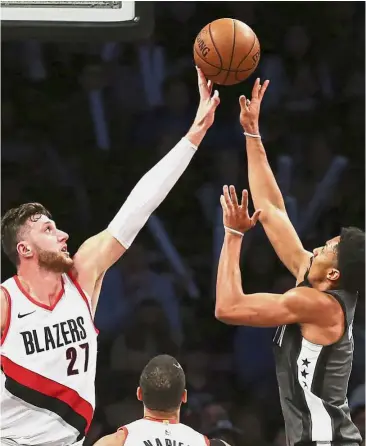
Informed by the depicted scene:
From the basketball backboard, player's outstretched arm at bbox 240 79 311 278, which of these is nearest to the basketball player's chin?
player's outstretched arm at bbox 240 79 311 278

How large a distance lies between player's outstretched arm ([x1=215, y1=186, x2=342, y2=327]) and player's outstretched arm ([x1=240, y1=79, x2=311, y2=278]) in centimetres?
61

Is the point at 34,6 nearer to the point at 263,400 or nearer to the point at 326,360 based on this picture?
the point at 326,360

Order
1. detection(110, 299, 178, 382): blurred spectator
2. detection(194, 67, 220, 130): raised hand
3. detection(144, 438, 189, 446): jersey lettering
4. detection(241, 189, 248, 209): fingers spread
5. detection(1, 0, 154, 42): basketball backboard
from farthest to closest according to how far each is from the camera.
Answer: detection(110, 299, 178, 382): blurred spectator < detection(1, 0, 154, 42): basketball backboard < detection(194, 67, 220, 130): raised hand < detection(241, 189, 248, 209): fingers spread < detection(144, 438, 189, 446): jersey lettering

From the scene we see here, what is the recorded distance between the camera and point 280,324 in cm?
364

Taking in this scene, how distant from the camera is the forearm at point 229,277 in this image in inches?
140

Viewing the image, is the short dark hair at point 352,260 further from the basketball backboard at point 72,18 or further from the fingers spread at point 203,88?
the basketball backboard at point 72,18

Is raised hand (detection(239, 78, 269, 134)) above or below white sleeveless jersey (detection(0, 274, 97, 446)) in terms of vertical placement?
above

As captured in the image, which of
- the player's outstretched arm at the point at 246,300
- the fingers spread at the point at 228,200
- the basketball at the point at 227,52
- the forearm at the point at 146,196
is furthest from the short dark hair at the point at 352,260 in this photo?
the basketball at the point at 227,52

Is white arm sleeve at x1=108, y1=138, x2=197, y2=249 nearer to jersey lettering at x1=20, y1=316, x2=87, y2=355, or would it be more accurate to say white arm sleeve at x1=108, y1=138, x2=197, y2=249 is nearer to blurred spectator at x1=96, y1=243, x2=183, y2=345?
jersey lettering at x1=20, y1=316, x2=87, y2=355

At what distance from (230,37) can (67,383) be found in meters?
1.86

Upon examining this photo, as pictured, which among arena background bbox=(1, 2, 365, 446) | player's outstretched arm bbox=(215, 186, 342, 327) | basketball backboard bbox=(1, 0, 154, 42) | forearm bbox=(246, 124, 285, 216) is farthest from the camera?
arena background bbox=(1, 2, 365, 446)

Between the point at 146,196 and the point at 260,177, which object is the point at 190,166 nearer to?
the point at 260,177

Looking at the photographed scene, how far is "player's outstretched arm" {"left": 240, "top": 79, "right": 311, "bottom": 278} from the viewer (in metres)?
4.25

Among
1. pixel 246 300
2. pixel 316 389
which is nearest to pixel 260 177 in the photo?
pixel 246 300
